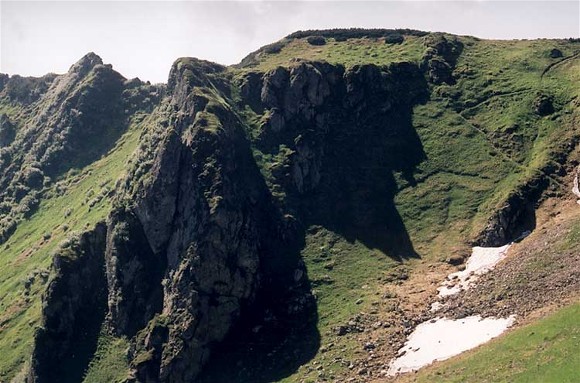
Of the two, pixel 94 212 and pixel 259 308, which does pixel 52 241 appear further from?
pixel 259 308

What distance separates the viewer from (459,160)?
120312mm

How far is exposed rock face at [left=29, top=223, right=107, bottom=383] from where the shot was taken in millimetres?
104062

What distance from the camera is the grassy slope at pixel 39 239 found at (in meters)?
117

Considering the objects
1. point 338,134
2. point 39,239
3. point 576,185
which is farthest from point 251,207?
point 39,239

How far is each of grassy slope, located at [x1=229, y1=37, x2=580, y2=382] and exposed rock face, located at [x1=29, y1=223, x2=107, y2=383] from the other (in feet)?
141

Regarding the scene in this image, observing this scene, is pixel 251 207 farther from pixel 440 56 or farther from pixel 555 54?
pixel 555 54

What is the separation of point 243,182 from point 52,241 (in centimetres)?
6328

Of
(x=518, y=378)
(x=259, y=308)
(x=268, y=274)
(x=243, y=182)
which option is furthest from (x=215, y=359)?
(x=518, y=378)

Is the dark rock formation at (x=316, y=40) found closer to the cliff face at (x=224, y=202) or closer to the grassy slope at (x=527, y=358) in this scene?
the cliff face at (x=224, y=202)

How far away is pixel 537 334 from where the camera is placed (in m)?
67.0

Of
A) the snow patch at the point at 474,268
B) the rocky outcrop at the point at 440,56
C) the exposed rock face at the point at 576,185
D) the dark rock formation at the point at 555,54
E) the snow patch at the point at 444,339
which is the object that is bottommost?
the snow patch at the point at 444,339

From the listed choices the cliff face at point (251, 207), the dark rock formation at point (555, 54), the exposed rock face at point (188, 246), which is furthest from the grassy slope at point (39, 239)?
the dark rock formation at point (555, 54)

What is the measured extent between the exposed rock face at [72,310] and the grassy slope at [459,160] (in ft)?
141

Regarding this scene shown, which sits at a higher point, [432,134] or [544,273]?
[432,134]
